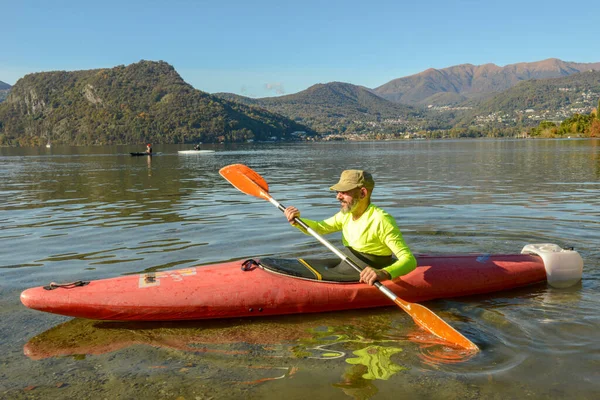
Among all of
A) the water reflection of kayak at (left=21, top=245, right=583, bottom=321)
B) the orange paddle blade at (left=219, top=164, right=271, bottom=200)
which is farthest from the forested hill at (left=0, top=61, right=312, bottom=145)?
the water reflection of kayak at (left=21, top=245, right=583, bottom=321)

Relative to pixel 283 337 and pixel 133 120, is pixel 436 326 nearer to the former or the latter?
pixel 283 337

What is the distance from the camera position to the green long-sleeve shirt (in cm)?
605

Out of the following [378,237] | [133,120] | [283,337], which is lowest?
[283,337]

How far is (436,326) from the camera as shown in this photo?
5539 mm

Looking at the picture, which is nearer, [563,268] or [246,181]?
[563,268]

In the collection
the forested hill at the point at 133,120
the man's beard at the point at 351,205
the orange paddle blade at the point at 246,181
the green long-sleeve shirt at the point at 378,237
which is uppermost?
the forested hill at the point at 133,120

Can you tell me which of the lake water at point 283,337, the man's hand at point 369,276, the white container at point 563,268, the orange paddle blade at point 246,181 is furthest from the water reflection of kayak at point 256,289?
the orange paddle blade at point 246,181

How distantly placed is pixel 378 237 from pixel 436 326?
129 centimetres

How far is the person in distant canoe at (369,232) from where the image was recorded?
604 cm

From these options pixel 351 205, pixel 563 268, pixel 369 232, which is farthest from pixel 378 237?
pixel 563 268

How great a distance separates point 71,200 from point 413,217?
12609mm

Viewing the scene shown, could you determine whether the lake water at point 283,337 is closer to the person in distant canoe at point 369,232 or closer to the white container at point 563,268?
the white container at point 563,268

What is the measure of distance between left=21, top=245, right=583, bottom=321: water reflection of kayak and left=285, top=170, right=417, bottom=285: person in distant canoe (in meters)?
0.37

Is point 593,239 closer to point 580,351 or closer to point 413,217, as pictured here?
point 413,217
